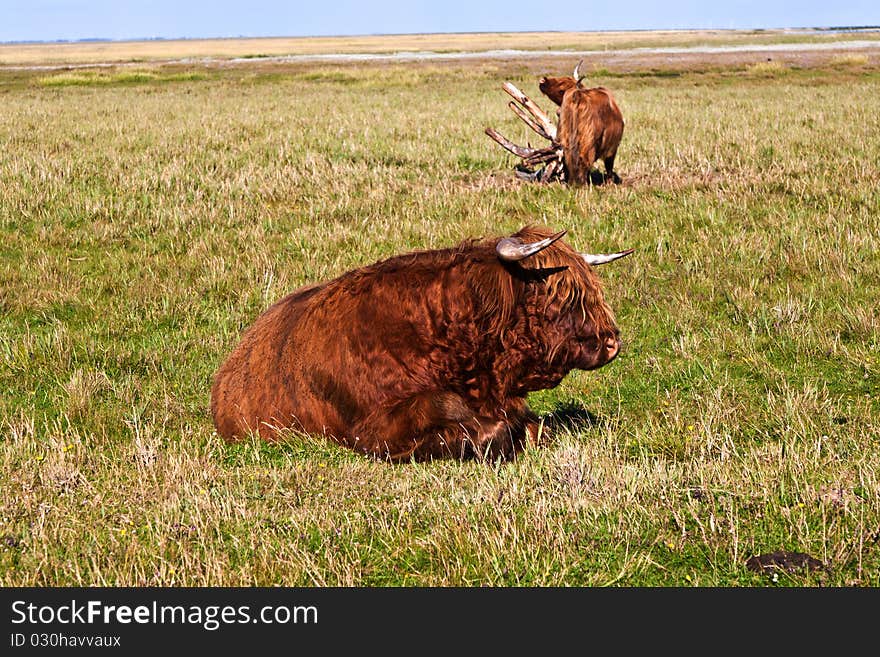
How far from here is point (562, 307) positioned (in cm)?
468

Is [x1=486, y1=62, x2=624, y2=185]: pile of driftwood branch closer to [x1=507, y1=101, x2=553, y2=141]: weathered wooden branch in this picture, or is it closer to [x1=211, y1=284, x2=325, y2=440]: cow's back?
[x1=507, y1=101, x2=553, y2=141]: weathered wooden branch

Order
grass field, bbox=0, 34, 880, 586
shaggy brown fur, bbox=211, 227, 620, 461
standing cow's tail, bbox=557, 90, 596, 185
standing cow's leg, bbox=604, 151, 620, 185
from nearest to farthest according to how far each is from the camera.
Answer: grass field, bbox=0, 34, 880, 586
shaggy brown fur, bbox=211, 227, 620, 461
standing cow's tail, bbox=557, 90, 596, 185
standing cow's leg, bbox=604, 151, 620, 185

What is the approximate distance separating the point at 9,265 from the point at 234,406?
5453mm

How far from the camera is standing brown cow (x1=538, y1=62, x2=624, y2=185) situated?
1311 centimetres

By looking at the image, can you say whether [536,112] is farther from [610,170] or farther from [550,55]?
[550,55]

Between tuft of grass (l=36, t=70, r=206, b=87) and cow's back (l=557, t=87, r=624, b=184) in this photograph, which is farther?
tuft of grass (l=36, t=70, r=206, b=87)

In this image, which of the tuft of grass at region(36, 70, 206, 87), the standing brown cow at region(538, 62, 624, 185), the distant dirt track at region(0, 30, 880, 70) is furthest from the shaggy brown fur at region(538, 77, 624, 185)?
the distant dirt track at region(0, 30, 880, 70)

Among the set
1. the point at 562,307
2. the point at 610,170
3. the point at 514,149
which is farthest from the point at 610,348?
the point at 514,149

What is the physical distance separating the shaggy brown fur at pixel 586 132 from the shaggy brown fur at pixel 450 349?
8.64m

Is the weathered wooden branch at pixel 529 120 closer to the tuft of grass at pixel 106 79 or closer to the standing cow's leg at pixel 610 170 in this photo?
the standing cow's leg at pixel 610 170

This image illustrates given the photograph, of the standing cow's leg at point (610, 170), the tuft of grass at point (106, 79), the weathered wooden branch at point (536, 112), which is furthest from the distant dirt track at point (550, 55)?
the standing cow's leg at point (610, 170)

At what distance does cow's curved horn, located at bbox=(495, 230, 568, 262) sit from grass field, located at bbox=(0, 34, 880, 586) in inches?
40.6

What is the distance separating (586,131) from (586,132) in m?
0.02

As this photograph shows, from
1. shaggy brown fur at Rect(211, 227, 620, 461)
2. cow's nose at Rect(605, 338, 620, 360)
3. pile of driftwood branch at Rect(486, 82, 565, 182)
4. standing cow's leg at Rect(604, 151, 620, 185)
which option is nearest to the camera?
shaggy brown fur at Rect(211, 227, 620, 461)
